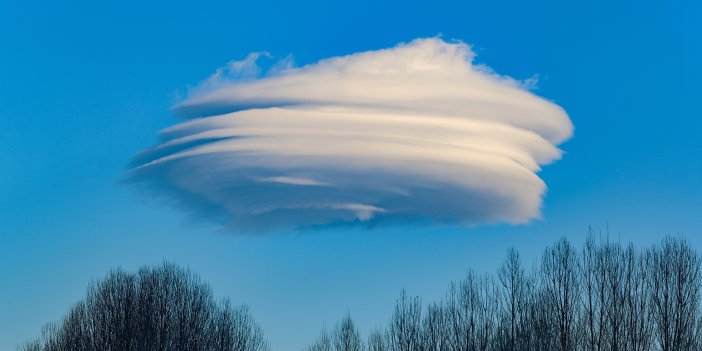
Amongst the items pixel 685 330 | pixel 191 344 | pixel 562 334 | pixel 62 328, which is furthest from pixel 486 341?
pixel 62 328

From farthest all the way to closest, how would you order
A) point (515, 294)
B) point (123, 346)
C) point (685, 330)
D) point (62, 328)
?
1. point (62, 328)
2. point (123, 346)
3. point (515, 294)
4. point (685, 330)

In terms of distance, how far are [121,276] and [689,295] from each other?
3276 centimetres

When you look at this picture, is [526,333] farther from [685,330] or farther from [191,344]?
[191,344]

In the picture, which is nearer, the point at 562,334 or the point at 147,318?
the point at 562,334

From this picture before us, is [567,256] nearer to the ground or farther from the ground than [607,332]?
farther from the ground

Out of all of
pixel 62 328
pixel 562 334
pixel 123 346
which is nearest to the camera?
pixel 562 334

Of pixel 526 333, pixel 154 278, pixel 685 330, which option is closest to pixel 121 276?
pixel 154 278

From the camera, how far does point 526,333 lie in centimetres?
4588

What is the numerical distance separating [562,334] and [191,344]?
2315 centimetres

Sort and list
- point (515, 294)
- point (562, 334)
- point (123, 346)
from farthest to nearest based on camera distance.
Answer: point (123, 346), point (515, 294), point (562, 334)

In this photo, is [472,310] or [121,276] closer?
[472,310]

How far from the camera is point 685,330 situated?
4038 centimetres

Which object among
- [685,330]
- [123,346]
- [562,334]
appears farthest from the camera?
[123,346]

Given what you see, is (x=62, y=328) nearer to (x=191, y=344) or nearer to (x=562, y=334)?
(x=191, y=344)
